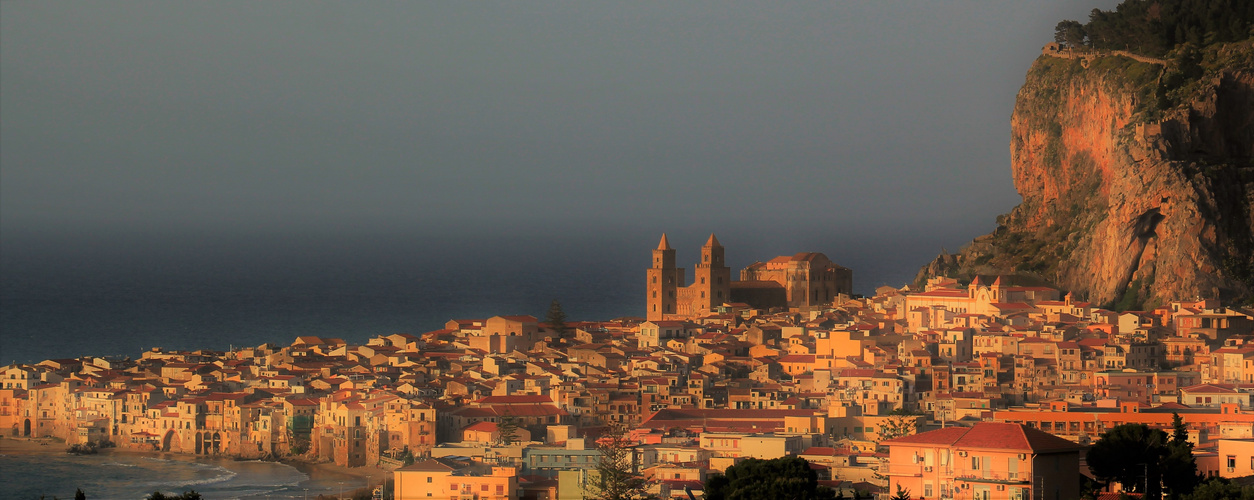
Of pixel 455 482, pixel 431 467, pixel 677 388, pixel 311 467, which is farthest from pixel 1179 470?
pixel 311 467

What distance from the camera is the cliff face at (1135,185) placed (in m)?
64.8

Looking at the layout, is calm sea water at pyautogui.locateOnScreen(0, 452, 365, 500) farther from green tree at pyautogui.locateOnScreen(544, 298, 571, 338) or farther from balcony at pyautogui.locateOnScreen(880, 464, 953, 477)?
green tree at pyautogui.locateOnScreen(544, 298, 571, 338)

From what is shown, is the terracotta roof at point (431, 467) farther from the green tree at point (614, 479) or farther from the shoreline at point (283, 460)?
the shoreline at point (283, 460)

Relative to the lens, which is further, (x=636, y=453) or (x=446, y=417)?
(x=446, y=417)

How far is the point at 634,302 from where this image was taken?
108 metres

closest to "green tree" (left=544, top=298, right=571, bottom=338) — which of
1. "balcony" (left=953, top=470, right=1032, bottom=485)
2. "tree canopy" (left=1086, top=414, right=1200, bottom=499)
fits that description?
"tree canopy" (left=1086, top=414, right=1200, bottom=499)

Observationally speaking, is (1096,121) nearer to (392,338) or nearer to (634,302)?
(392,338)

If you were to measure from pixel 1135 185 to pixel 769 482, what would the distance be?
36.3m

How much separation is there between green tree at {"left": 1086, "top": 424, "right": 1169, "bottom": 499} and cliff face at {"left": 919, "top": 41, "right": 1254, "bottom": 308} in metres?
29.5

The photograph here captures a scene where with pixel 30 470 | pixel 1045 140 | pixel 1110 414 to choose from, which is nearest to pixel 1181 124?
pixel 1045 140

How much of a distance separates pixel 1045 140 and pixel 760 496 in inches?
1893

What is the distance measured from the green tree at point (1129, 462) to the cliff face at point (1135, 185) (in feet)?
96.6

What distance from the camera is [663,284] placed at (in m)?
77.9

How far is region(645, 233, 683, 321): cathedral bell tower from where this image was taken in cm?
7775
